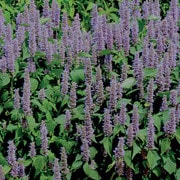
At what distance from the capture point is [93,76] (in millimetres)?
4871

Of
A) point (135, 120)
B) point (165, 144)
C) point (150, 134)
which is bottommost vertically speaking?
point (165, 144)

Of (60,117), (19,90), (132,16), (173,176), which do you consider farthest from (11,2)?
(173,176)

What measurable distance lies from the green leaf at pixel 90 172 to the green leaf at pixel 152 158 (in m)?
0.46

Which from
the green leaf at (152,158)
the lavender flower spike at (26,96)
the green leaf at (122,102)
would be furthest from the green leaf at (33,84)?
the green leaf at (152,158)

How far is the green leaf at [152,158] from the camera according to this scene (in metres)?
4.51

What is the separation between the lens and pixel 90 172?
4648 millimetres

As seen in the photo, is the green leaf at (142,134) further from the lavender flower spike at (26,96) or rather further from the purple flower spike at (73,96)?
the lavender flower spike at (26,96)

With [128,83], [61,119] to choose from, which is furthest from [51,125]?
[128,83]

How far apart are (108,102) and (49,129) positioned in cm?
53

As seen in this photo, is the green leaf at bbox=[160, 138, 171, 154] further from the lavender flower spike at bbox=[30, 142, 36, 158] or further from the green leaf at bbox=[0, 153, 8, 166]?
the green leaf at bbox=[0, 153, 8, 166]

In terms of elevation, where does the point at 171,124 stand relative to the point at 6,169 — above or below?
above

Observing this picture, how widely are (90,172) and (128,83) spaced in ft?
2.55

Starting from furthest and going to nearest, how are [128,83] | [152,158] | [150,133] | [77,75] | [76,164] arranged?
[77,75] → [128,83] → [76,164] → [152,158] → [150,133]

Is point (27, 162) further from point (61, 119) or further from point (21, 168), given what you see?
point (61, 119)
